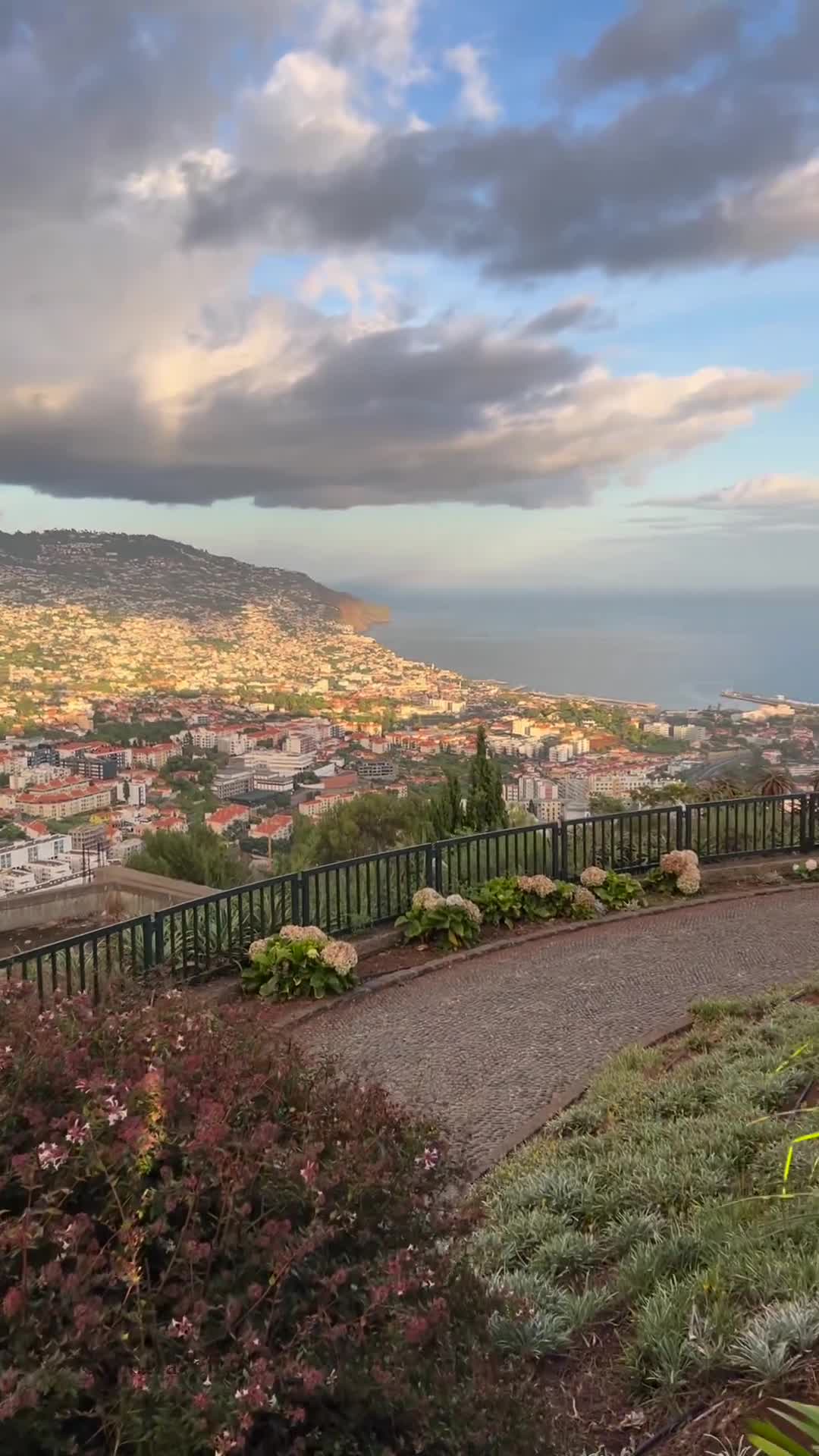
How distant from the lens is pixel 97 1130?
2.00 m

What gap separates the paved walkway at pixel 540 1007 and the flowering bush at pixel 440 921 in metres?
0.43

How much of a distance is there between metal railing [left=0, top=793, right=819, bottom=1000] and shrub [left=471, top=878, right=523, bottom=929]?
35cm

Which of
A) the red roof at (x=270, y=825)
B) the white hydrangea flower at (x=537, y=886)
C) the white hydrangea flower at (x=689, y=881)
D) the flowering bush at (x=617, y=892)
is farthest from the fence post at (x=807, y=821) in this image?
the red roof at (x=270, y=825)

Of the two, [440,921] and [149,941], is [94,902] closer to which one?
[149,941]

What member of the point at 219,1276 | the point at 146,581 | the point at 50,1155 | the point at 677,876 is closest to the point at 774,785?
the point at 677,876

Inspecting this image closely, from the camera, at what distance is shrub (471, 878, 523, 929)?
9562 millimetres

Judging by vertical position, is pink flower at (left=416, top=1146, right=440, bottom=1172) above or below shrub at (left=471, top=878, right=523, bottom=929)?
above

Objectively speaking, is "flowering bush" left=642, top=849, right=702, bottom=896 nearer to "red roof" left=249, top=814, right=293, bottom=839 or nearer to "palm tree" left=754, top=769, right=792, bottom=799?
"palm tree" left=754, top=769, right=792, bottom=799

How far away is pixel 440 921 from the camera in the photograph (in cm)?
902

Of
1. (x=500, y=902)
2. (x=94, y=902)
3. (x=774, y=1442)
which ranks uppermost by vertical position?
(x=774, y=1442)

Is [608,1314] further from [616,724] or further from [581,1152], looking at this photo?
[616,724]

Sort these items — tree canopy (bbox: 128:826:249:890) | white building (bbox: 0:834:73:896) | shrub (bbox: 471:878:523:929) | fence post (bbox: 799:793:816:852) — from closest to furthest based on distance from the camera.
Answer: shrub (bbox: 471:878:523:929) < fence post (bbox: 799:793:816:852) < tree canopy (bbox: 128:826:249:890) < white building (bbox: 0:834:73:896)

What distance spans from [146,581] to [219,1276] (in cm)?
6657

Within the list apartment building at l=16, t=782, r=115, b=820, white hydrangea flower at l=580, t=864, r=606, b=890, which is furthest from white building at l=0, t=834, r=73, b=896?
white hydrangea flower at l=580, t=864, r=606, b=890
